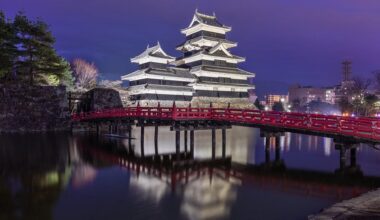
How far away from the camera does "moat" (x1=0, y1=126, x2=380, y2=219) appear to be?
11289 mm

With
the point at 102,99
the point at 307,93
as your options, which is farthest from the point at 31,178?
the point at 307,93

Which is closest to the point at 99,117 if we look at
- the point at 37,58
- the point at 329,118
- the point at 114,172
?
the point at 37,58

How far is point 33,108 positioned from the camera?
37.8 metres

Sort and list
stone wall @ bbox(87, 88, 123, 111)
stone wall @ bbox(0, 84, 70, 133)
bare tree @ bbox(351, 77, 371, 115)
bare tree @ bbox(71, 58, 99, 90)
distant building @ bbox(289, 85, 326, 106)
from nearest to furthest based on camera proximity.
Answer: stone wall @ bbox(0, 84, 70, 133)
stone wall @ bbox(87, 88, 123, 111)
bare tree @ bbox(351, 77, 371, 115)
bare tree @ bbox(71, 58, 99, 90)
distant building @ bbox(289, 85, 326, 106)

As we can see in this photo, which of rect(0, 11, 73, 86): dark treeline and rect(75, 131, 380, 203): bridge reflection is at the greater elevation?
rect(0, 11, 73, 86): dark treeline

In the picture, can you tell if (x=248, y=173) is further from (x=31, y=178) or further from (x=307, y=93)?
(x=307, y=93)

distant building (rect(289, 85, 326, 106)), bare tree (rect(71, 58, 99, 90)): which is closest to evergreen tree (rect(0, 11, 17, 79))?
bare tree (rect(71, 58, 99, 90))

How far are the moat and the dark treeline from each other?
64.0 feet

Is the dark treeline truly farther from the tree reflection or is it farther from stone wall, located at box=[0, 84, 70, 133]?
the tree reflection

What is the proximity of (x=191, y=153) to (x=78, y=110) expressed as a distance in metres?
26.3

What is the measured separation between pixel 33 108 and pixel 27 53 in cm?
713

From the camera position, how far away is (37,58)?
40.9m

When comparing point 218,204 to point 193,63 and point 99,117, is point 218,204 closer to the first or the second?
point 99,117

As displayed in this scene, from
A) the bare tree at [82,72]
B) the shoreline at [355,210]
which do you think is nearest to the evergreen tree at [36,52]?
the bare tree at [82,72]
